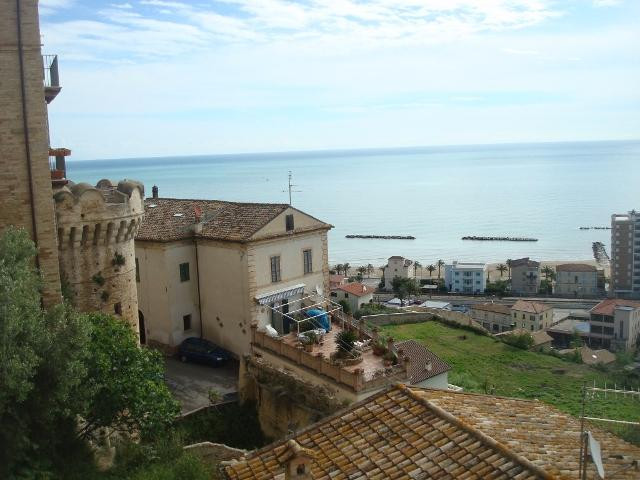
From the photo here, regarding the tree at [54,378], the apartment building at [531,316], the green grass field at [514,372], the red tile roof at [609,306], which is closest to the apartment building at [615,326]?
the red tile roof at [609,306]

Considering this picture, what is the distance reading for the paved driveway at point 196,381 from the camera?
24536 mm

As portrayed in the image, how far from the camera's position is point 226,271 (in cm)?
2919

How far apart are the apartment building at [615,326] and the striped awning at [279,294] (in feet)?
171

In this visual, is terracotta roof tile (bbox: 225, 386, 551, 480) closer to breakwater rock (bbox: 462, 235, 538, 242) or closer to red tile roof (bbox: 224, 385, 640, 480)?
red tile roof (bbox: 224, 385, 640, 480)

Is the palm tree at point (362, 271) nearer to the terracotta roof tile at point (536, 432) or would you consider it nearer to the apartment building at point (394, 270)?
the apartment building at point (394, 270)

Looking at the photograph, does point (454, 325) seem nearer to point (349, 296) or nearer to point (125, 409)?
point (349, 296)

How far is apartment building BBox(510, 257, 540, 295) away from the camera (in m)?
95.2

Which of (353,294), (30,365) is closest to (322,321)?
(30,365)

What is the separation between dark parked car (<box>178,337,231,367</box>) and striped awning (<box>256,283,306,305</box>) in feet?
10.1

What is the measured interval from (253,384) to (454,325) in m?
32.6

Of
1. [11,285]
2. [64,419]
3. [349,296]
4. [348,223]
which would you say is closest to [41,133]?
[11,285]

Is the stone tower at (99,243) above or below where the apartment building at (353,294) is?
above

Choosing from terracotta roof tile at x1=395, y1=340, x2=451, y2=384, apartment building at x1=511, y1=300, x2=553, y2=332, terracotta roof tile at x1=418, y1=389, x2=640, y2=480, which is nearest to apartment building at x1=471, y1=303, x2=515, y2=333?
apartment building at x1=511, y1=300, x2=553, y2=332

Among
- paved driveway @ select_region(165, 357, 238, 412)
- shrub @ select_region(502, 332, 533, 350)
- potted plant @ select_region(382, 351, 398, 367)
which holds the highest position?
potted plant @ select_region(382, 351, 398, 367)
